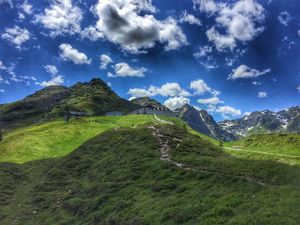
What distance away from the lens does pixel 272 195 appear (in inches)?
1513

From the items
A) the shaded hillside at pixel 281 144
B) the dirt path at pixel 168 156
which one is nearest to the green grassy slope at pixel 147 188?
the dirt path at pixel 168 156

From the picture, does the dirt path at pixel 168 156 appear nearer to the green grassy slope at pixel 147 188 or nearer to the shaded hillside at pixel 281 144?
the green grassy slope at pixel 147 188

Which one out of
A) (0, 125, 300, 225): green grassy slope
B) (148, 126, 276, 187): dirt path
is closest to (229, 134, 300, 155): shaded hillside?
(0, 125, 300, 225): green grassy slope

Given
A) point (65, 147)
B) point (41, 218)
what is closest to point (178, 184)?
point (41, 218)

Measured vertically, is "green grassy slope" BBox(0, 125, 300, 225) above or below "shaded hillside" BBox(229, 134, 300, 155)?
below

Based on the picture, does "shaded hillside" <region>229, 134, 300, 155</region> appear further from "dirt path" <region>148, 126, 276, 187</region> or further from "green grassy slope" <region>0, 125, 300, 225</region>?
"dirt path" <region>148, 126, 276, 187</region>

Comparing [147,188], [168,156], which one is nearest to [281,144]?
[168,156]

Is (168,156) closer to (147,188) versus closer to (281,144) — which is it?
(147,188)

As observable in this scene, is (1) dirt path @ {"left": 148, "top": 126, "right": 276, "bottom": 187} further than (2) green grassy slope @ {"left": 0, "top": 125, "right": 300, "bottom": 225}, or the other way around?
(1) dirt path @ {"left": 148, "top": 126, "right": 276, "bottom": 187}

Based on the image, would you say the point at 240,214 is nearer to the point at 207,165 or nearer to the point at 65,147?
the point at 207,165

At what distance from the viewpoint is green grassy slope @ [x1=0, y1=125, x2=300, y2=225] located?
37.5 m

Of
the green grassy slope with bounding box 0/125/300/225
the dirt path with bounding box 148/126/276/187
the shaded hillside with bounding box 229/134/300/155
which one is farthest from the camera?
the shaded hillside with bounding box 229/134/300/155

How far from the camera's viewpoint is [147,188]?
53.7 metres

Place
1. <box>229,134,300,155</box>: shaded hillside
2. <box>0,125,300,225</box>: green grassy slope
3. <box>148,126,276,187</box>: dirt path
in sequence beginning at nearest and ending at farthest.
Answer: <box>0,125,300,225</box>: green grassy slope < <box>148,126,276,187</box>: dirt path < <box>229,134,300,155</box>: shaded hillside
